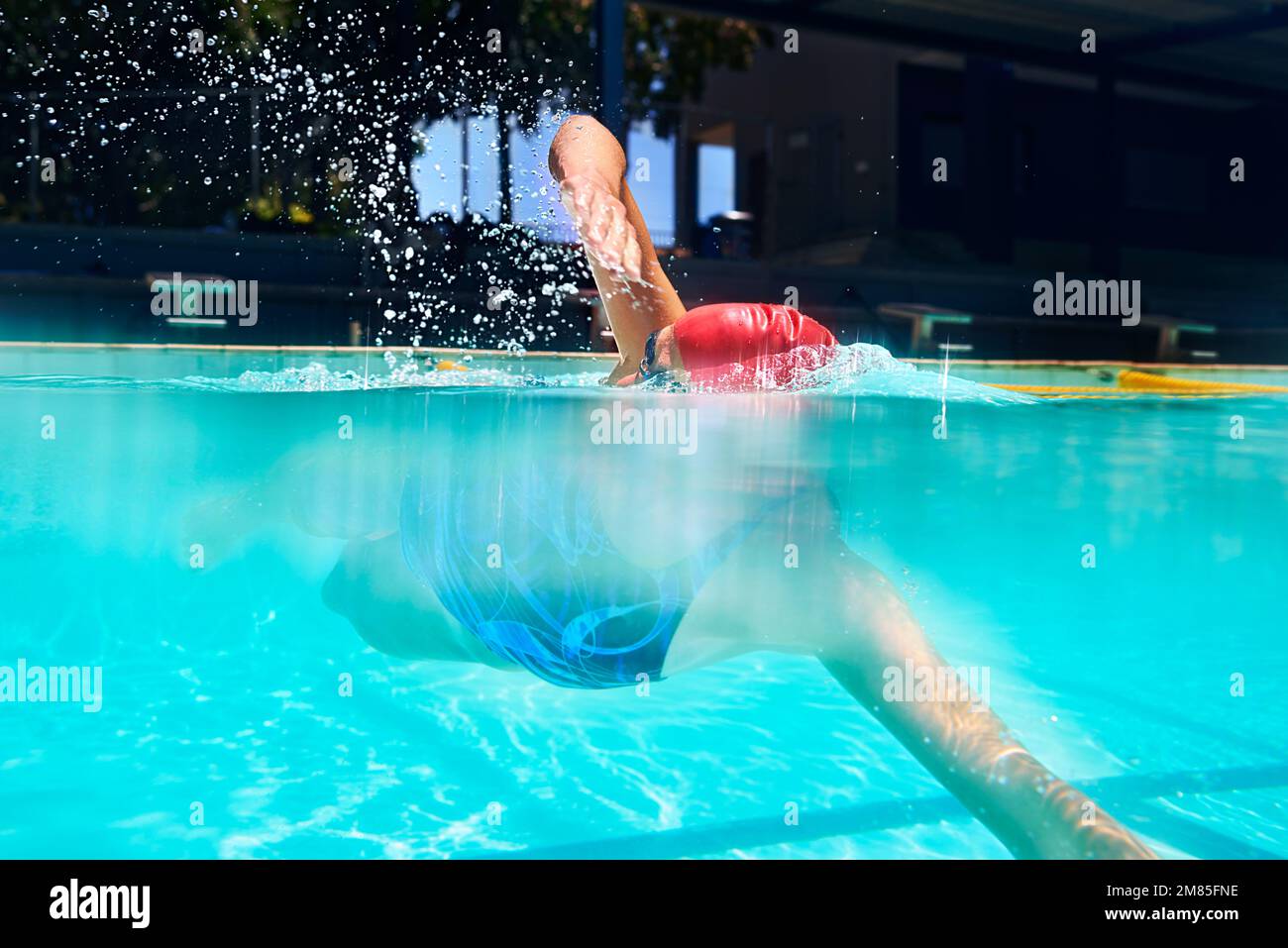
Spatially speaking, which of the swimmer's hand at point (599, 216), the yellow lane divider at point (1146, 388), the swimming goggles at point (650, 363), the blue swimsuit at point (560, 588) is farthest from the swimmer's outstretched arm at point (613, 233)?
the yellow lane divider at point (1146, 388)

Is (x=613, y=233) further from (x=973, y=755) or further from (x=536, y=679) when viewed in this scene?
(x=973, y=755)

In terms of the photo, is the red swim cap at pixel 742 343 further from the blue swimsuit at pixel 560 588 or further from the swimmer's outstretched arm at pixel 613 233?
the blue swimsuit at pixel 560 588

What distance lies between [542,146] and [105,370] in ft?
11.2

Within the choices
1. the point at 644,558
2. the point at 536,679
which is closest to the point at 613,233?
the point at 644,558

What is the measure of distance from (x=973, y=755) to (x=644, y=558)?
7.35ft

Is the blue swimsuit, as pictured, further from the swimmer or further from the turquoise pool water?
the turquoise pool water

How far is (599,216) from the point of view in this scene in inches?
176

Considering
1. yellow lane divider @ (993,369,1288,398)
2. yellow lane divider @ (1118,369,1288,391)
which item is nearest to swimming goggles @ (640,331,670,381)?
yellow lane divider @ (993,369,1288,398)

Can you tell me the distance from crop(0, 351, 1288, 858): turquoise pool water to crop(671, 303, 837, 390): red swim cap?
1.14 ft

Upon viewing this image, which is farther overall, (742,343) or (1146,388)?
(1146,388)

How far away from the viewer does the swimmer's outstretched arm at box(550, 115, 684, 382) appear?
4.39 m

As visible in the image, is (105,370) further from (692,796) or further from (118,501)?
(692,796)

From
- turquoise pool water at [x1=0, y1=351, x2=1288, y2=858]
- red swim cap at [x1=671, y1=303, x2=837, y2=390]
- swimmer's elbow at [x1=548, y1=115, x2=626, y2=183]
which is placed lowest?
turquoise pool water at [x1=0, y1=351, x2=1288, y2=858]
